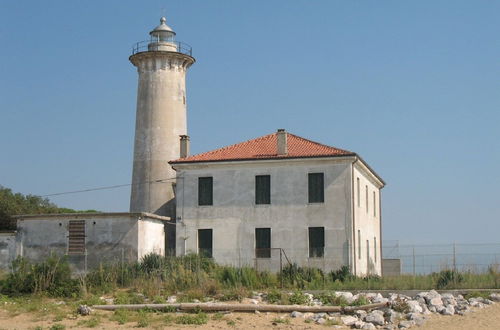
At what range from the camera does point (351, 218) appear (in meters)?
32.0

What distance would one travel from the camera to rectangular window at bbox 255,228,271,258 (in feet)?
108

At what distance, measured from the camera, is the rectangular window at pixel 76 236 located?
104 ft

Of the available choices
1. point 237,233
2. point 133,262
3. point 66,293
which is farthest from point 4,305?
point 237,233

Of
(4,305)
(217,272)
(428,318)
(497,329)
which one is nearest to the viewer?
(497,329)

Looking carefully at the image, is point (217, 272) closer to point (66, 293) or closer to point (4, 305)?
point (66, 293)

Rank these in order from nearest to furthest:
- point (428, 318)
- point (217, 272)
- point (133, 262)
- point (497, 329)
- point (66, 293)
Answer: point (497, 329) < point (428, 318) < point (66, 293) < point (217, 272) < point (133, 262)

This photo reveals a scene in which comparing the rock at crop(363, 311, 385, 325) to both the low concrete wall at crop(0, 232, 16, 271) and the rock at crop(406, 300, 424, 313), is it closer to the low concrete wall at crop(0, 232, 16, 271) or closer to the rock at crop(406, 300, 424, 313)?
the rock at crop(406, 300, 424, 313)

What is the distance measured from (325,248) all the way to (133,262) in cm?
810

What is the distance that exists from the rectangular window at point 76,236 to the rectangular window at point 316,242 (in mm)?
9668

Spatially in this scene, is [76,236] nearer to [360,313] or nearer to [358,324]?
[360,313]

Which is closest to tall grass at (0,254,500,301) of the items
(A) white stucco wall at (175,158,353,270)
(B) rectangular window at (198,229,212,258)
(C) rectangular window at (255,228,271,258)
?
(A) white stucco wall at (175,158,353,270)

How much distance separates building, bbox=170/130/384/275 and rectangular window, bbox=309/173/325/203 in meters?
0.04

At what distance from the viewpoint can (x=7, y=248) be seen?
3212 centimetres

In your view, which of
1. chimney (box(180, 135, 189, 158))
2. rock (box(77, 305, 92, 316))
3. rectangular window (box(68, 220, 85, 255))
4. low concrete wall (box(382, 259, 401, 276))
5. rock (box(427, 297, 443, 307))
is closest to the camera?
rock (box(77, 305, 92, 316))
